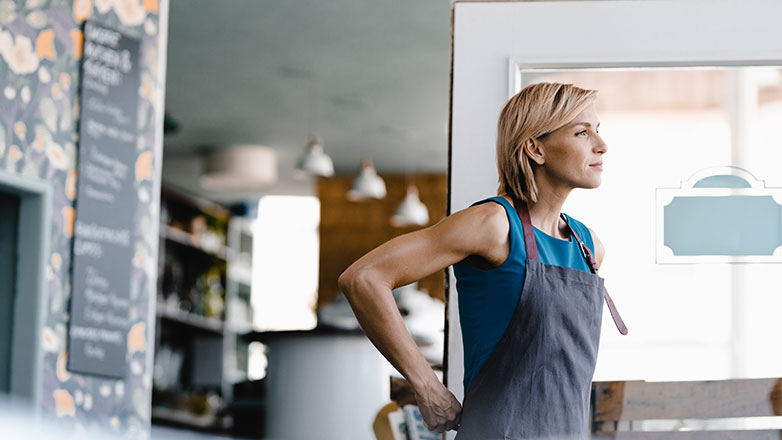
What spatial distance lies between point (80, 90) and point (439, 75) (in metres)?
3.74

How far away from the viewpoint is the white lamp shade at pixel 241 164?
8.89 meters

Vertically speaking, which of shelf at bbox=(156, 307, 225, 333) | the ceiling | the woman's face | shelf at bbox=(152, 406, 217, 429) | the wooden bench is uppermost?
the ceiling

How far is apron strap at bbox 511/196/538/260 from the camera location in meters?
1.56

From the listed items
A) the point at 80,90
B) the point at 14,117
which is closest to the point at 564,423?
the point at 14,117

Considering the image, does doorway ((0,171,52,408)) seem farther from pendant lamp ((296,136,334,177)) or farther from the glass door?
pendant lamp ((296,136,334,177))

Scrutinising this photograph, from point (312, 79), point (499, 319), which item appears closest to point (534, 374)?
point (499, 319)

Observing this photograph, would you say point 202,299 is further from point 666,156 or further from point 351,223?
point 666,156

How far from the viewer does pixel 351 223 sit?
9.79 meters

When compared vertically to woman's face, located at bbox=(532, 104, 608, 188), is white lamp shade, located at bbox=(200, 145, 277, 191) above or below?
above

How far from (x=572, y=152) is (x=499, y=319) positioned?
12.9 inches

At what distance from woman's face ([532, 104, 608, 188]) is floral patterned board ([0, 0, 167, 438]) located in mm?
2109

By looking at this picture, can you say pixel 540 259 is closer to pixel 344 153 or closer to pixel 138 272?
pixel 138 272

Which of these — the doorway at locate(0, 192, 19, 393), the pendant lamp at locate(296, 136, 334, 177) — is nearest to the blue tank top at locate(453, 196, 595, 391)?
the doorway at locate(0, 192, 19, 393)

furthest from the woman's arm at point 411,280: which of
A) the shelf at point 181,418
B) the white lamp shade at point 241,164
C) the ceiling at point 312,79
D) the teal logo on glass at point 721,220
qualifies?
the white lamp shade at point 241,164
